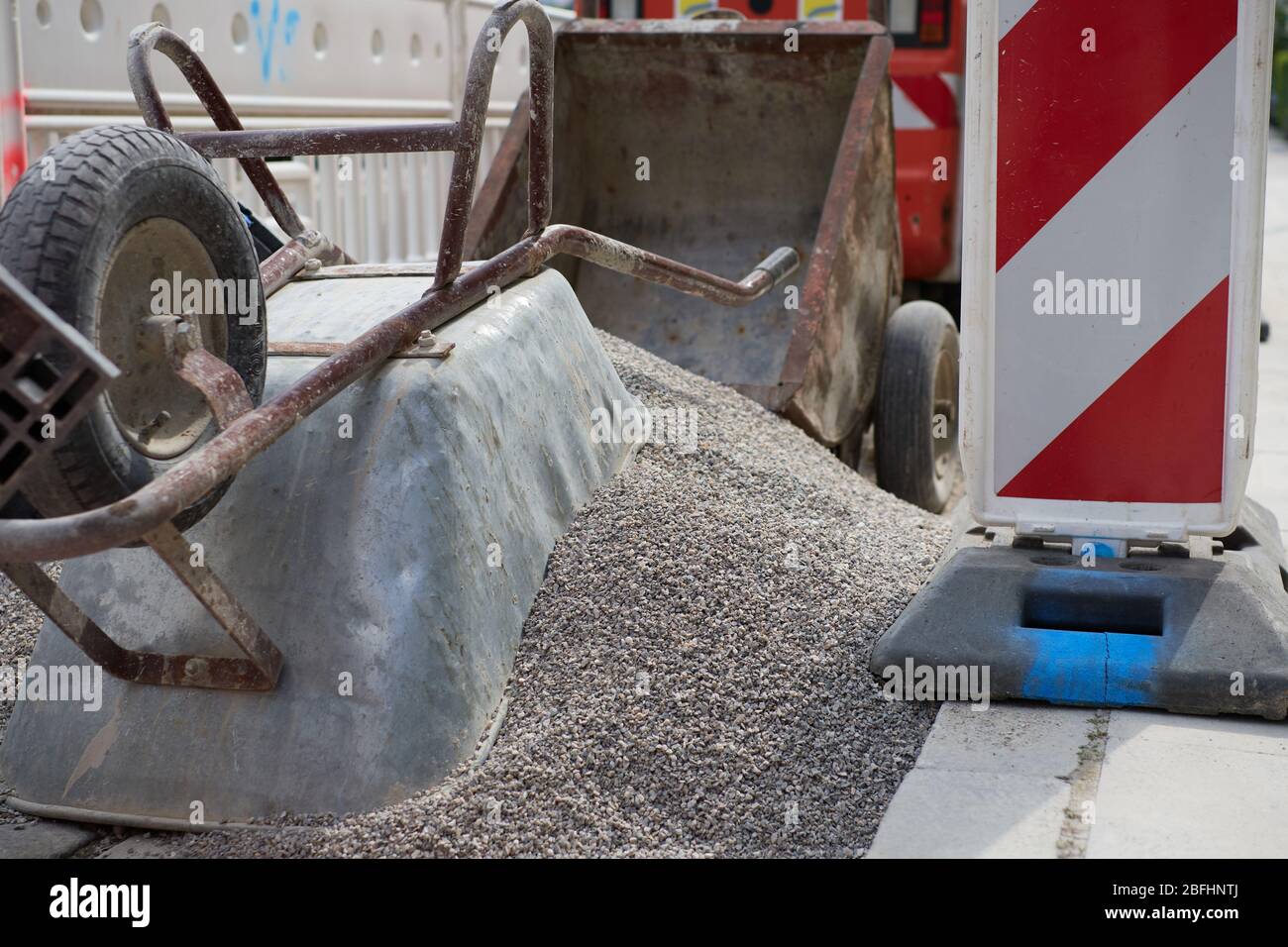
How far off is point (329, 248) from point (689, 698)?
1543 mm

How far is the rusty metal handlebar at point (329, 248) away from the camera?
1892mm

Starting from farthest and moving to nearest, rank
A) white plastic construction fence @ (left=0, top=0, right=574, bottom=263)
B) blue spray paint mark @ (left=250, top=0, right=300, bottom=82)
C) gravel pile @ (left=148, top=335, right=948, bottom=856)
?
blue spray paint mark @ (left=250, top=0, right=300, bottom=82) < white plastic construction fence @ (left=0, top=0, right=574, bottom=263) < gravel pile @ (left=148, top=335, right=948, bottom=856)

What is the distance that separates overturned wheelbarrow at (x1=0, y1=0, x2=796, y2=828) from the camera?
2.09m

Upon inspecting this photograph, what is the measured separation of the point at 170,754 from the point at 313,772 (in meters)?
0.28

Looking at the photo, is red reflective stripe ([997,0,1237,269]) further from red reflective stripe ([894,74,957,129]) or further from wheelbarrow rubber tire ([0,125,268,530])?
red reflective stripe ([894,74,957,129])

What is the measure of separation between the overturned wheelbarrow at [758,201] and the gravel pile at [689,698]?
127cm

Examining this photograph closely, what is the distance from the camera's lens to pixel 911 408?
188 inches

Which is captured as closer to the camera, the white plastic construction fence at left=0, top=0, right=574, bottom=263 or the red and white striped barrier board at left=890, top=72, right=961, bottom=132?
the white plastic construction fence at left=0, top=0, right=574, bottom=263

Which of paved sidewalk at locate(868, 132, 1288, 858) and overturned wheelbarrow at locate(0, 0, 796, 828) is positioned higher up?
overturned wheelbarrow at locate(0, 0, 796, 828)

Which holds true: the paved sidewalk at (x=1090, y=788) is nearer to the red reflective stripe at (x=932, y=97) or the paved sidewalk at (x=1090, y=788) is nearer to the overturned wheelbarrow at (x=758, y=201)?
the overturned wheelbarrow at (x=758, y=201)

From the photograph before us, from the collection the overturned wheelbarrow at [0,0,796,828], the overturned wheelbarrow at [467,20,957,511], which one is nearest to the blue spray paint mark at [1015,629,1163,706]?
the overturned wheelbarrow at [0,0,796,828]

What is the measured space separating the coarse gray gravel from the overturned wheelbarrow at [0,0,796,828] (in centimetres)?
9
